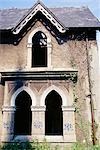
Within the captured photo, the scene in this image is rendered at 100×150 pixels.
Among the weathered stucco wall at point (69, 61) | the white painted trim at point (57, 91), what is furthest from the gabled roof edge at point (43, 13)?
the white painted trim at point (57, 91)

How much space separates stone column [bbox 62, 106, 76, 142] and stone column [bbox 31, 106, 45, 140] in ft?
3.22

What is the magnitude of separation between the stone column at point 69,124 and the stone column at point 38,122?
0.98m

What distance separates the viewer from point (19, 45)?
14.3m

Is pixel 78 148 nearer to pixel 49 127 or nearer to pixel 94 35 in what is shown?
pixel 49 127

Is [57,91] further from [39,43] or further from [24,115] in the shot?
[39,43]

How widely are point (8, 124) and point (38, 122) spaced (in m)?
1.39

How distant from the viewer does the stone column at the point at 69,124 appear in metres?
12.6

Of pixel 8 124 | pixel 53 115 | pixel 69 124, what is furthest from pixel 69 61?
pixel 8 124

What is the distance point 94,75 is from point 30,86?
311cm

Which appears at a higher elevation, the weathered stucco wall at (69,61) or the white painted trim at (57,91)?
the weathered stucco wall at (69,61)

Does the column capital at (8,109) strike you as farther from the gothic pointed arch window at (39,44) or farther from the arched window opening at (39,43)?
the arched window opening at (39,43)

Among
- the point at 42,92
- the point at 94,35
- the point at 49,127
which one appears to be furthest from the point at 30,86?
the point at 94,35

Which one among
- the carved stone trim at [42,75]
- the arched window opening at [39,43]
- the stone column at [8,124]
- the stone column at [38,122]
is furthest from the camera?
the arched window opening at [39,43]

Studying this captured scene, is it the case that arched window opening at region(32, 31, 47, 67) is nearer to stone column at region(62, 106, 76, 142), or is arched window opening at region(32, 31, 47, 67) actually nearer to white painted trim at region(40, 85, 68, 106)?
white painted trim at region(40, 85, 68, 106)
